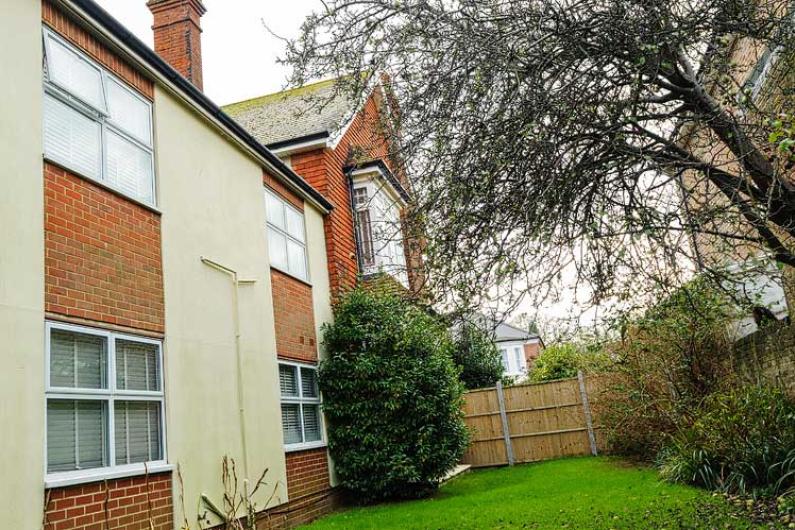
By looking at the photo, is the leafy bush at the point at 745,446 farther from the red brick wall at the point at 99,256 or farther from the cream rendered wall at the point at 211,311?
the red brick wall at the point at 99,256

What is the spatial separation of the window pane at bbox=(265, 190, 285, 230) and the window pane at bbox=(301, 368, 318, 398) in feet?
8.20

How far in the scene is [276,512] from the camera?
30.7 ft

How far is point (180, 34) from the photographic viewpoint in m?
13.7

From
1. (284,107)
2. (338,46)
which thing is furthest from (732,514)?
(284,107)

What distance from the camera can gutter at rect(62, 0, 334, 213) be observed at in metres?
7.07

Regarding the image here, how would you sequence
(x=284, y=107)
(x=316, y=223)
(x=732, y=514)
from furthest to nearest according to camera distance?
(x=284, y=107) → (x=316, y=223) → (x=732, y=514)

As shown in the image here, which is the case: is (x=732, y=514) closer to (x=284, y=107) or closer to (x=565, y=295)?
(x=565, y=295)

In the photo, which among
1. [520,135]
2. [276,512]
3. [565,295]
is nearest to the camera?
[520,135]

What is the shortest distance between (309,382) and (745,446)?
21.9 ft

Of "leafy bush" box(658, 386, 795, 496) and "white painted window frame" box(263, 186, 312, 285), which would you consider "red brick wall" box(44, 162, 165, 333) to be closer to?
"white painted window frame" box(263, 186, 312, 285)

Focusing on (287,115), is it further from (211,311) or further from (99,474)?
(99,474)

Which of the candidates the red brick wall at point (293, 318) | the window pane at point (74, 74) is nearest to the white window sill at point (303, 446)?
the red brick wall at point (293, 318)

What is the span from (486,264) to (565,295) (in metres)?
1.26

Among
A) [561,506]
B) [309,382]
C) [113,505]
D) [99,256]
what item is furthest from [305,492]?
[99,256]
